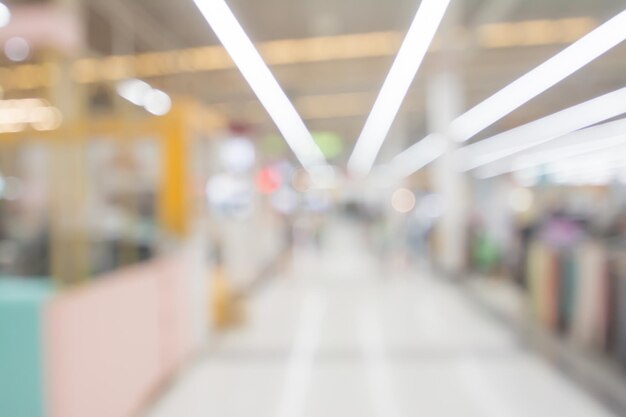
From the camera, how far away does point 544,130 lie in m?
7.03

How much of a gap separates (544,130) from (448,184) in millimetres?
3782

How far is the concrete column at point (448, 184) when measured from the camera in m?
10.3

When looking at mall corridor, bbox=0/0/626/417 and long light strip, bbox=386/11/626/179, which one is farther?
mall corridor, bbox=0/0/626/417

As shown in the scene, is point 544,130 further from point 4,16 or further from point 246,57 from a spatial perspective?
point 4,16

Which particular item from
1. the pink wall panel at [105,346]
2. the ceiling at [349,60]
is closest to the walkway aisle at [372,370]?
the pink wall panel at [105,346]

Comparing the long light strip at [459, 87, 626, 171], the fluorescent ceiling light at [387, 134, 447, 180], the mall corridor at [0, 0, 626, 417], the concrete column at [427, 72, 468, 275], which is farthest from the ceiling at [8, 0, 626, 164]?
the fluorescent ceiling light at [387, 134, 447, 180]

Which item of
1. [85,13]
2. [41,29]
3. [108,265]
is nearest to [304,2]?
[85,13]

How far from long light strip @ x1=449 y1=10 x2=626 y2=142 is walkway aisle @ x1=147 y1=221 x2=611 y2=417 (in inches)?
92.8

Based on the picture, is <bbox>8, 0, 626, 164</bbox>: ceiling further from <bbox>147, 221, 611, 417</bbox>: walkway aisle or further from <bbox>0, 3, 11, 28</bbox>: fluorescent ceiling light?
<bbox>147, 221, 611, 417</bbox>: walkway aisle

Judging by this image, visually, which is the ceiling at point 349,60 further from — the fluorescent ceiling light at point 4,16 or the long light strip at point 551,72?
the fluorescent ceiling light at point 4,16

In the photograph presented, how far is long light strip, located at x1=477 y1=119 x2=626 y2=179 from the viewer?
18.5 ft

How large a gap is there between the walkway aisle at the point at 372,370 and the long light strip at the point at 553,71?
92.8 inches

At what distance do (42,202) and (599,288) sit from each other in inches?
198

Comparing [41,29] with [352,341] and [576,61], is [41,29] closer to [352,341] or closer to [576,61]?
[576,61]
